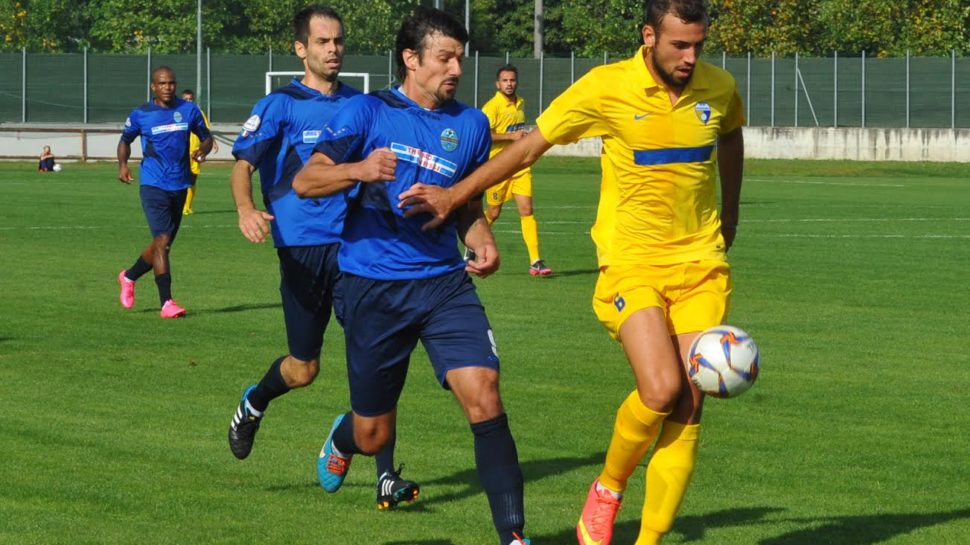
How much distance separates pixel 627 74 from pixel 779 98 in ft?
153

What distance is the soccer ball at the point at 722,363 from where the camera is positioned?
6395 millimetres

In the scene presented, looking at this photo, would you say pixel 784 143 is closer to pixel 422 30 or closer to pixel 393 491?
pixel 393 491

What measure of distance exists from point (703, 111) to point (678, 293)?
0.72 meters

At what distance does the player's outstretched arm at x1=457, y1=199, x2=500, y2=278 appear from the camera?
6688 mm

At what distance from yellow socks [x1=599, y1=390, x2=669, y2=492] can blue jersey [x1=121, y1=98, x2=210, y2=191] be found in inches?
373

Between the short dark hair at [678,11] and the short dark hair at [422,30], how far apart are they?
0.74 metres

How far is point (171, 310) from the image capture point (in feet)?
48.8

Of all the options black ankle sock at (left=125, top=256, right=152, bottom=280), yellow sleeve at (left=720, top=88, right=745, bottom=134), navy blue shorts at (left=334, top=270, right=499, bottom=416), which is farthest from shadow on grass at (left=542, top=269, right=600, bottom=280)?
navy blue shorts at (left=334, top=270, right=499, bottom=416)

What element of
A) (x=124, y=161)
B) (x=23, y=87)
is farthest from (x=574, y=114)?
(x=23, y=87)

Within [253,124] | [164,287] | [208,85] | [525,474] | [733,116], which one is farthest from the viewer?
[208,85]

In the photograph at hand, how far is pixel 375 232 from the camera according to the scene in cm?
679

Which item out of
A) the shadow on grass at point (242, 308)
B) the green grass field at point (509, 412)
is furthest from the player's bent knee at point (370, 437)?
the shadow on grass at point (242, 308)

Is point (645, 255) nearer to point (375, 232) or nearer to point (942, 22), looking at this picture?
point (375, 232)

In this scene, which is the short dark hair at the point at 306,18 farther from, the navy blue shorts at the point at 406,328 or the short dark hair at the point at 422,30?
the navy blue shorts at the point at 406,328
